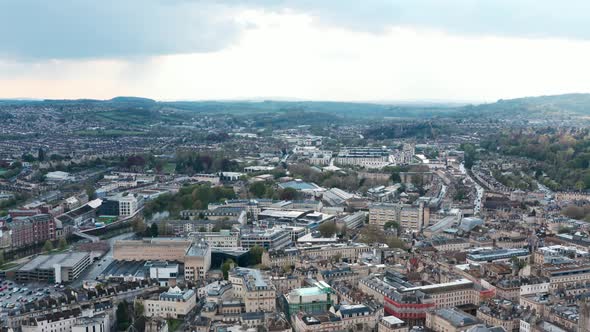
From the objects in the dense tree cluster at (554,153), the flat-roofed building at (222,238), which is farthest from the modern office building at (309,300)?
the dense tree cluster at (554,153)

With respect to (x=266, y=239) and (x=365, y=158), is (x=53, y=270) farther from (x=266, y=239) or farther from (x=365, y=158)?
(x=365, y=158)

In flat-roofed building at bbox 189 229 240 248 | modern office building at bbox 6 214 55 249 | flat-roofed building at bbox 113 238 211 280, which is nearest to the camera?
flat-roofed building at bbox 113 238 211 280

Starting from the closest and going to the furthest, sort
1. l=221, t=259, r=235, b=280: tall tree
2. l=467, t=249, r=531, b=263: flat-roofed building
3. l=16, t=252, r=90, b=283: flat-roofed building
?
l=221, t=259, r=235, b=280: tall tree → l=467, t=249, r=531, b=263: flat-roofed building → l=16, t=252, r=90, b=283: flat-roofed building

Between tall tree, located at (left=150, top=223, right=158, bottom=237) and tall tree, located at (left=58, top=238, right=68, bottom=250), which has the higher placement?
tall tree, located at (left=150, top=223, right=158, bottom=237)

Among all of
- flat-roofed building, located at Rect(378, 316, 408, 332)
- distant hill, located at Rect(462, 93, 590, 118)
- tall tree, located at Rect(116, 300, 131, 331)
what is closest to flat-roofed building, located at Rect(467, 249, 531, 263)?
flat-roofed building, located at Rect(378, 316, 408, 332)

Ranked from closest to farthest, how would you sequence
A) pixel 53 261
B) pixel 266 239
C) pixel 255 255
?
pixel 53 261
pixel 255 255
pixel 266 239

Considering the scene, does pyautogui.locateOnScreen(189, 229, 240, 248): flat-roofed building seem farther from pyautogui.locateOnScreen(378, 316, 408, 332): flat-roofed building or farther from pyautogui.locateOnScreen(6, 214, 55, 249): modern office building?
pyautogui.locateOnScreen(378, 316, 408, 332): flat-roofed building

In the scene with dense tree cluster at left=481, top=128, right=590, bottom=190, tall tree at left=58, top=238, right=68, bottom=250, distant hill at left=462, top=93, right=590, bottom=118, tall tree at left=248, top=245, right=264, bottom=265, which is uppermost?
distant hill at left=462, top=93, right=590, bottom=118

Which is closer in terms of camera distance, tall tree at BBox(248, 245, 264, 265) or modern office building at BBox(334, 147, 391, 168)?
tall tree at BBox(248, 245, 264, 265)

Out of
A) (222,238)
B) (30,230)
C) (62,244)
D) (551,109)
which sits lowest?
(62,244)

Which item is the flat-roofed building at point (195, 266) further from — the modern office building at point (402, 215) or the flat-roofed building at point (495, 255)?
the modern office building at point (402, 215)

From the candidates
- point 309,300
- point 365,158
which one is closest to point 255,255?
point 309,300
